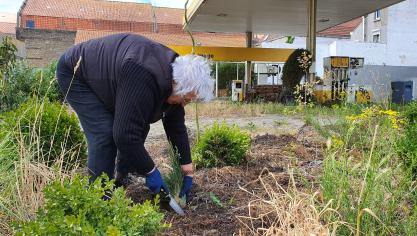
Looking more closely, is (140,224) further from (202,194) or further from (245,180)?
(245,180)

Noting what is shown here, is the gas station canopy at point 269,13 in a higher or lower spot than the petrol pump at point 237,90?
higher

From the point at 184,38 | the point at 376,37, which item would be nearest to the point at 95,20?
the point at 184,38

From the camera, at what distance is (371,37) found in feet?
99.9

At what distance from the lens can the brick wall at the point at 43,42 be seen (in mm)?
32938

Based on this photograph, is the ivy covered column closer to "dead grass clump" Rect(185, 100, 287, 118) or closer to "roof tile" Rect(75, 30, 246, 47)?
"dead grass clump" Rect(185, 100, 287, 118)

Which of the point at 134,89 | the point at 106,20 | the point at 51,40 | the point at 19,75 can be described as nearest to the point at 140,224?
the point at 134,89

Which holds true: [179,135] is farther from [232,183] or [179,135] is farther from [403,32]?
[403,32]

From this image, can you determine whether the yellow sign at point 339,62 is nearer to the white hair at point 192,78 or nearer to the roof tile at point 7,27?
the white hair at point 192,78

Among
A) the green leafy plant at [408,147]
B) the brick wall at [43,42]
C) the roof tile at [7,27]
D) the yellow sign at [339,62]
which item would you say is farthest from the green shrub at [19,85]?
the roof tile at [7,27]

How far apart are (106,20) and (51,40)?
18.7 ft

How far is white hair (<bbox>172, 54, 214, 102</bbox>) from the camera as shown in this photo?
2.32 meters

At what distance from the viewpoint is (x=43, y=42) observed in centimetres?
3359

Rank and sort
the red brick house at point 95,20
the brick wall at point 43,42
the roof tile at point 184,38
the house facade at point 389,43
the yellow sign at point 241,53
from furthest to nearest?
the red brick house at point 95,20
the brick wall at point 43,42
the roof tile at point 184,38
the house facade at point 389,43
the yellow sign at point 241,53

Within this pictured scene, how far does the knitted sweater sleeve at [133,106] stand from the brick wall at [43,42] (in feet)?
109
